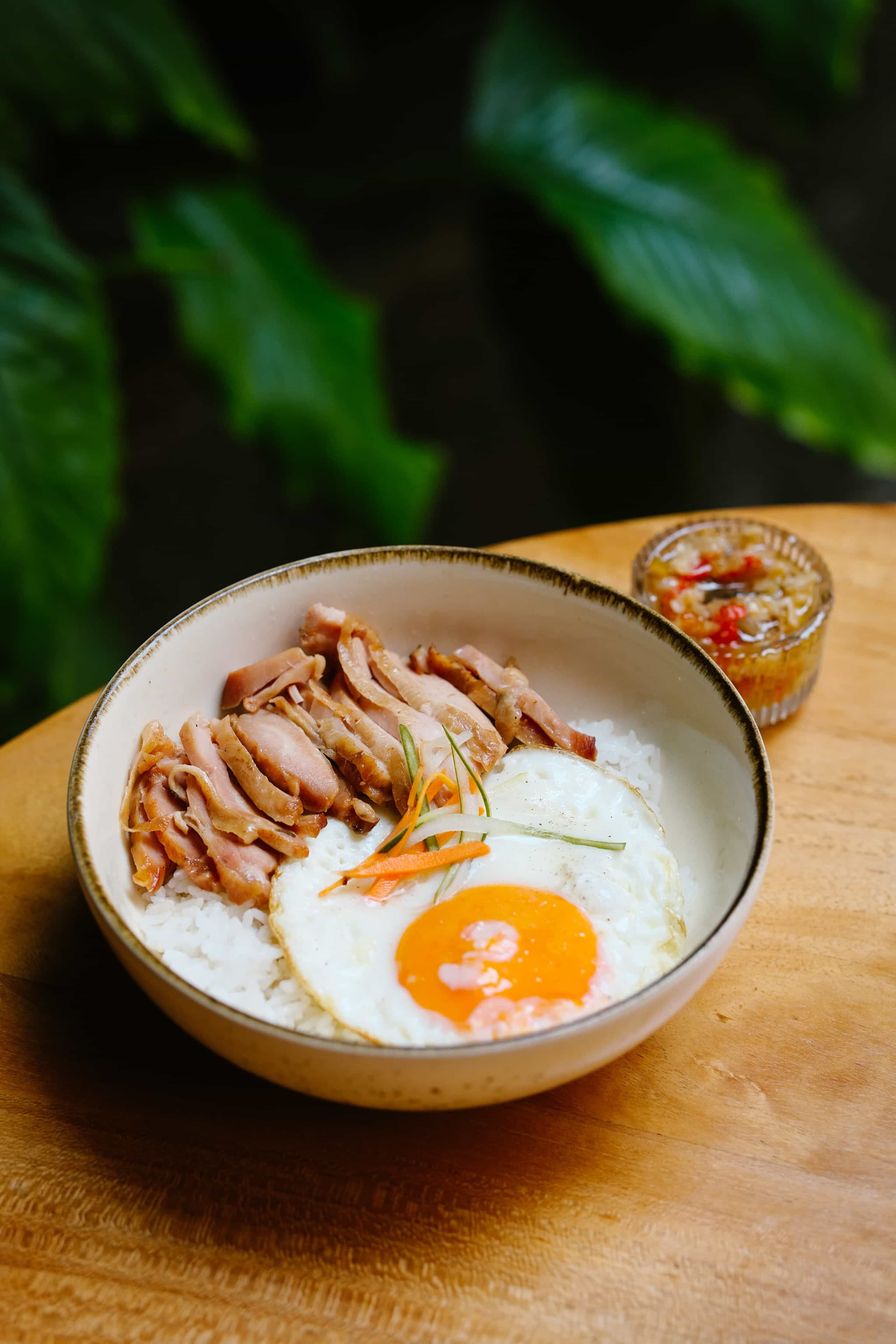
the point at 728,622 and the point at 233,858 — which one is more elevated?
the point at 233,858

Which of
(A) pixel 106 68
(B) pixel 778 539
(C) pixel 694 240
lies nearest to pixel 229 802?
(B) pixel 778 539

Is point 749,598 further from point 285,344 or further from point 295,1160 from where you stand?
point 285,344

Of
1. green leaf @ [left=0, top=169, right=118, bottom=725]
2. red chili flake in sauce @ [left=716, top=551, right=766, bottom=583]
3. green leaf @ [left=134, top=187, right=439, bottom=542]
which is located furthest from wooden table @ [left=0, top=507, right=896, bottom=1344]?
green leaf @ [left=134, top=187, right=439, bottom=542]

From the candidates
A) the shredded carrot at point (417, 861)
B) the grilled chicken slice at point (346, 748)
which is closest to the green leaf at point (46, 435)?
the grilled chicken slice at point (346, 748)

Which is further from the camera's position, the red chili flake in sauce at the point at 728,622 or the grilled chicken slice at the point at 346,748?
the red chili flake in sauce at the point at 728,622

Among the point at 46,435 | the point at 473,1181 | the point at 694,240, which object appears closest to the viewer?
the point at 473,1181

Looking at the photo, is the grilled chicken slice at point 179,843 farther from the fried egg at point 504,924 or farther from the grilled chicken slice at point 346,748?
the grilled chicken slice at point 346,748
